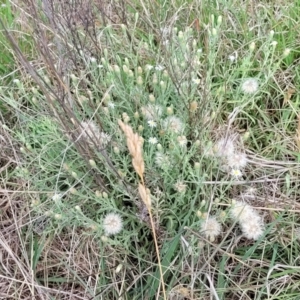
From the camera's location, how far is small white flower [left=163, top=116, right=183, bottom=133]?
1.66m

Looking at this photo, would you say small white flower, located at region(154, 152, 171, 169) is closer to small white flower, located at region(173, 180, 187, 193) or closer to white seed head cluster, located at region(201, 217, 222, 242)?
small white flower, located at region(173, 180, 187, 193)

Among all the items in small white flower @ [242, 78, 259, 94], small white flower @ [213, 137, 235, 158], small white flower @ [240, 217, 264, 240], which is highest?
small white flower @ [242, 78, 259, 94]

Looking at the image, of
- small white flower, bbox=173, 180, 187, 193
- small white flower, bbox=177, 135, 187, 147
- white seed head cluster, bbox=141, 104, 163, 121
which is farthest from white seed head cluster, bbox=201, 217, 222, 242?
white seed head cluster, bbox=141, 104, 163, 121

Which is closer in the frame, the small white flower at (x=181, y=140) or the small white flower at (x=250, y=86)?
the small white flower at (x=181, y=140)

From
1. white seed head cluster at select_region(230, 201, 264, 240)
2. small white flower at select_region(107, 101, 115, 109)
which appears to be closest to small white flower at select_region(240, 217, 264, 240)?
white seed head cluster at select_region(230, 201, 264, 240)

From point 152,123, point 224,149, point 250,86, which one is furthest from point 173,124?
point 250,86

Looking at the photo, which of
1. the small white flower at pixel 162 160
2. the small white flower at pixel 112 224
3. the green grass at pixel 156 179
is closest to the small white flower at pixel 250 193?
the green grass at pixel 156 179

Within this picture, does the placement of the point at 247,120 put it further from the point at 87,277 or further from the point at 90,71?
the point at 87,277

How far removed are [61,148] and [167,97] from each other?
0.40 meters

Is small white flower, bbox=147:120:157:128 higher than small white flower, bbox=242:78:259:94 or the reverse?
higher

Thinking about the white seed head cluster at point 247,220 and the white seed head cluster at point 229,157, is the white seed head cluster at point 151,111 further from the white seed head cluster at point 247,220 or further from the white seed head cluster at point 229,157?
the white seed head cluster at point 247,220

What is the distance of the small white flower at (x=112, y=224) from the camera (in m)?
1.61

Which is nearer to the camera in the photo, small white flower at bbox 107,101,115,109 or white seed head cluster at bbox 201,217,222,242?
white seed head cluster at bbox 201,217,222,242

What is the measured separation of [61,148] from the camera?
6.11 feet
